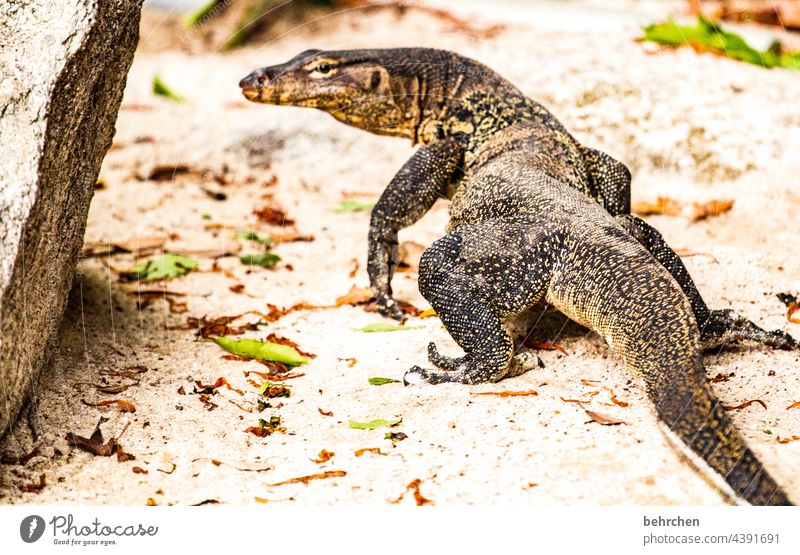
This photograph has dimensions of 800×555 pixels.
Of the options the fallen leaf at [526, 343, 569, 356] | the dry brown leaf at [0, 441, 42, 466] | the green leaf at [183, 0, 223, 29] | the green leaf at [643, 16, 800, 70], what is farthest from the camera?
the green leaf at [183, 0, 223, 29]

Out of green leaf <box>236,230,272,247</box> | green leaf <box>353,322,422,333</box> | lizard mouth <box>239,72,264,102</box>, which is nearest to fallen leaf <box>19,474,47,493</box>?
green leaf <box>353,322,422,333</box>

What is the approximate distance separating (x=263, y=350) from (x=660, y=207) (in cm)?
302

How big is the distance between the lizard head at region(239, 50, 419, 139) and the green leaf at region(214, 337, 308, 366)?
4.45 ft

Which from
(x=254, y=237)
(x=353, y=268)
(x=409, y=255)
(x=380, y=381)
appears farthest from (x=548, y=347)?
(x=254, y=237)

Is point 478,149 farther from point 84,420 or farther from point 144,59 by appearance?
point 144,59

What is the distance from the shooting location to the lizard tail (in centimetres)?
255

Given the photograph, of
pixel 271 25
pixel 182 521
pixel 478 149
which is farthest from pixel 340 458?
pixel 271 25

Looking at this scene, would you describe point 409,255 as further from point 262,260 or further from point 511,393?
point 511,393

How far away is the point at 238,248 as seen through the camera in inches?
217

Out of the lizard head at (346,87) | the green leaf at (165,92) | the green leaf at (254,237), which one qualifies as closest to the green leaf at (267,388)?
the lizard head at (346,87)

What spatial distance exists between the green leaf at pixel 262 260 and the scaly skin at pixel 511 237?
906 millimetres

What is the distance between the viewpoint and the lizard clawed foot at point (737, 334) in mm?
3676

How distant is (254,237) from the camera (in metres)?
5.70

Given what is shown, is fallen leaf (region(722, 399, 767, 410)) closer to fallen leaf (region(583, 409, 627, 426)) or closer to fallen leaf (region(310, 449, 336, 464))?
fallen leaf (region(583, 409, 627, 426))
